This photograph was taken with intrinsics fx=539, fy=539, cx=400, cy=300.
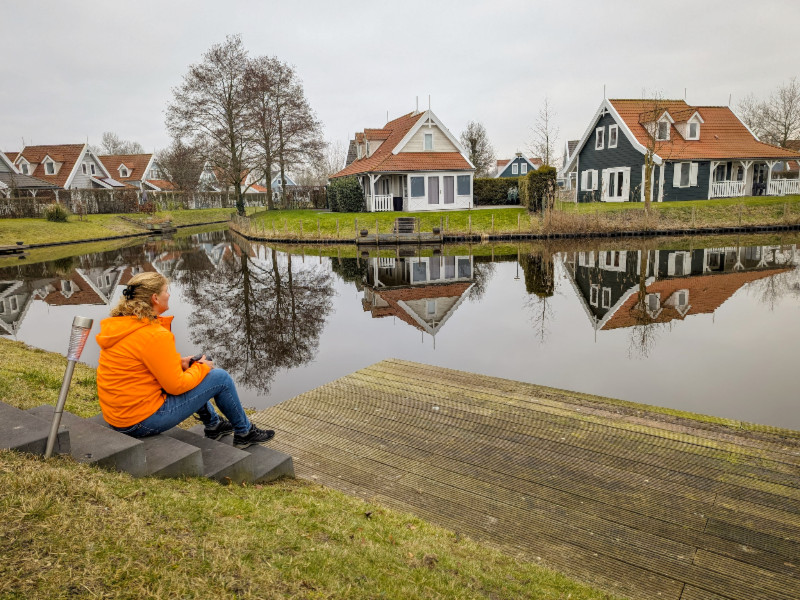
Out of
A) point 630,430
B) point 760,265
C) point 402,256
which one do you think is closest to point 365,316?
point 630,430

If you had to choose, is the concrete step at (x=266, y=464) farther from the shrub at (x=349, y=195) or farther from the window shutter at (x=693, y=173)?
the window shutter at (x=693, y=173)

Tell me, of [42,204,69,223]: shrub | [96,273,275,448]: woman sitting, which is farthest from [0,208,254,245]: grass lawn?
[96,273,275,448]: woman sitting

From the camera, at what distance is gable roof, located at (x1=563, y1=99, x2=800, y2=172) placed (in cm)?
3319

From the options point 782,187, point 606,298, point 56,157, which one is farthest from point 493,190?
point 56,157

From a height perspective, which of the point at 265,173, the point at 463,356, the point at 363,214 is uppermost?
the point at 265,173

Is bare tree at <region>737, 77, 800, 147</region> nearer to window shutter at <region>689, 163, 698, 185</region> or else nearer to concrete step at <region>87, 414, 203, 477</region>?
window shutter at <region>689, 163, 698, 185</region>

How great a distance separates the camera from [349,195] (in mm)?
37219

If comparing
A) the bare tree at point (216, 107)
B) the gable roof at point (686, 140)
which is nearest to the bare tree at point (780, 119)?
the gable roof at point (686, 140)

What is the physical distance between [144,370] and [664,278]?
607 inches

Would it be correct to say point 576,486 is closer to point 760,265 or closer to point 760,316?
point 760,316

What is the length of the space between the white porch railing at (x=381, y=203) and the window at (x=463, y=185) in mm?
4605

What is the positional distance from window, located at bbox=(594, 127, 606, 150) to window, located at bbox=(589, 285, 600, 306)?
81.0ft

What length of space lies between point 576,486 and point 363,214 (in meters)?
31.0

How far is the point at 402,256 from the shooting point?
2352 centimetres
